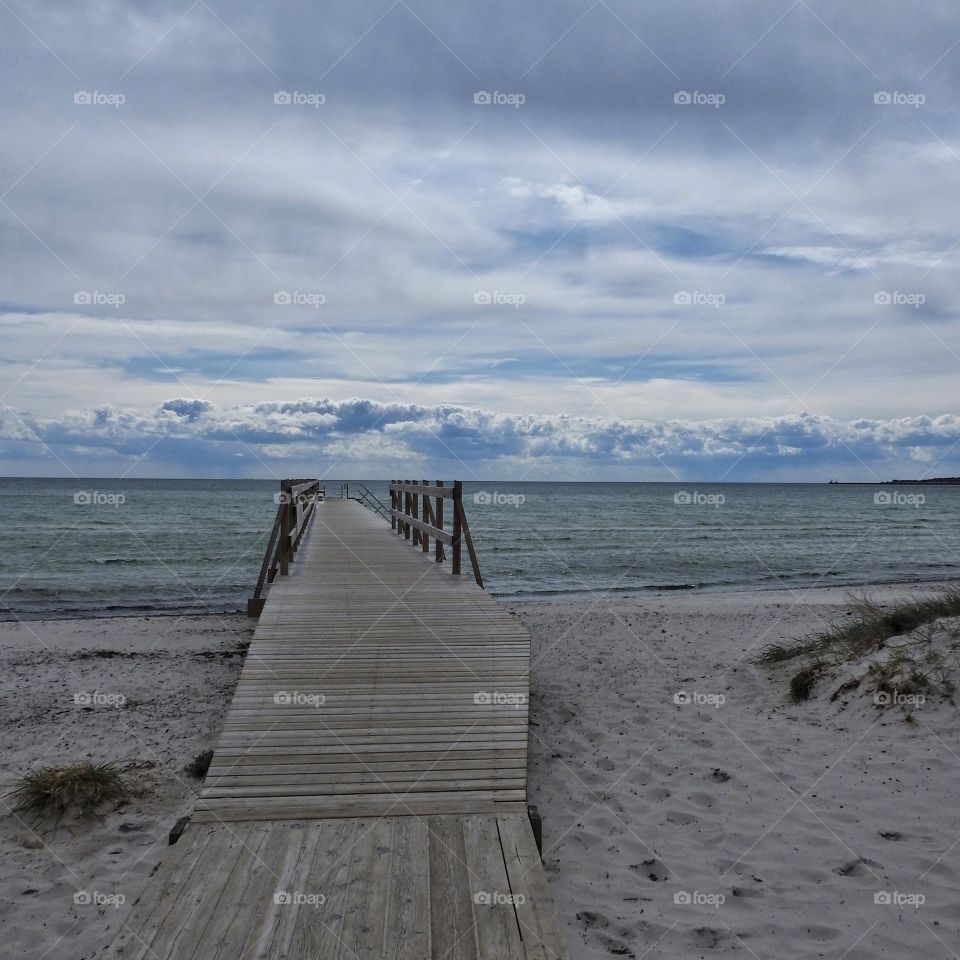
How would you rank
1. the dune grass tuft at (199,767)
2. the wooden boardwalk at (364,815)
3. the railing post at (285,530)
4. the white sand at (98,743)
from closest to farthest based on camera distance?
the wooden boardwalk at (364,815) → the white sand at (98,743) → the dune grass tuft at (199,767) → the railing post at (285,530)

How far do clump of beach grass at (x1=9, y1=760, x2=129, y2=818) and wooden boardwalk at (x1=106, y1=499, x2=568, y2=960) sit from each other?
980 mm

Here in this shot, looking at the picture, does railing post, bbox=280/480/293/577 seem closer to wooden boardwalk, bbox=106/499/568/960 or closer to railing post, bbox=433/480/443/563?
railing post, bbox=433/480/443/563

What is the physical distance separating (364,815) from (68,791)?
7.89 ft

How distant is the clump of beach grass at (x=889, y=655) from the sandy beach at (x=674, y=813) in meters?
0.18

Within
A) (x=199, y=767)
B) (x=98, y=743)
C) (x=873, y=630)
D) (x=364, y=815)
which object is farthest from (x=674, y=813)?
(x=98, y=743)

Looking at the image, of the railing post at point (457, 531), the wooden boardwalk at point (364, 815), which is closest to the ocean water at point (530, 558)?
the railing post at point (457, 531)

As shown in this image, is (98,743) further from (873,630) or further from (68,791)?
(873,630)

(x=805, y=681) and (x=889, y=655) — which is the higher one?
(x=889, y=655)

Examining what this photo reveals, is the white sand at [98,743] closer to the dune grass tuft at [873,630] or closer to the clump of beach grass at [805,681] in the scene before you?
the clump of beach grass at [805,681]

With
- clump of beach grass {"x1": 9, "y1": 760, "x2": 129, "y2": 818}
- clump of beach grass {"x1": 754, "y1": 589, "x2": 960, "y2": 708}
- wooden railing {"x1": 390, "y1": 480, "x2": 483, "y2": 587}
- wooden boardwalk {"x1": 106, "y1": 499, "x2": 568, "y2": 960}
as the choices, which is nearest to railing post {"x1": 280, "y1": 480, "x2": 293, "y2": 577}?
wooden railing {"x1": 390, "y1": 480, "x2": 483, "y2": 587}

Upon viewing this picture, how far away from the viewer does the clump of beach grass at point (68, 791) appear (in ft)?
16.5

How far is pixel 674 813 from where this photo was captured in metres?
4.91

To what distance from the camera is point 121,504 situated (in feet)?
218

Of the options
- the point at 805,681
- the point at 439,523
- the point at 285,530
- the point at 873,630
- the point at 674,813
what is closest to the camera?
the point at 674,813
